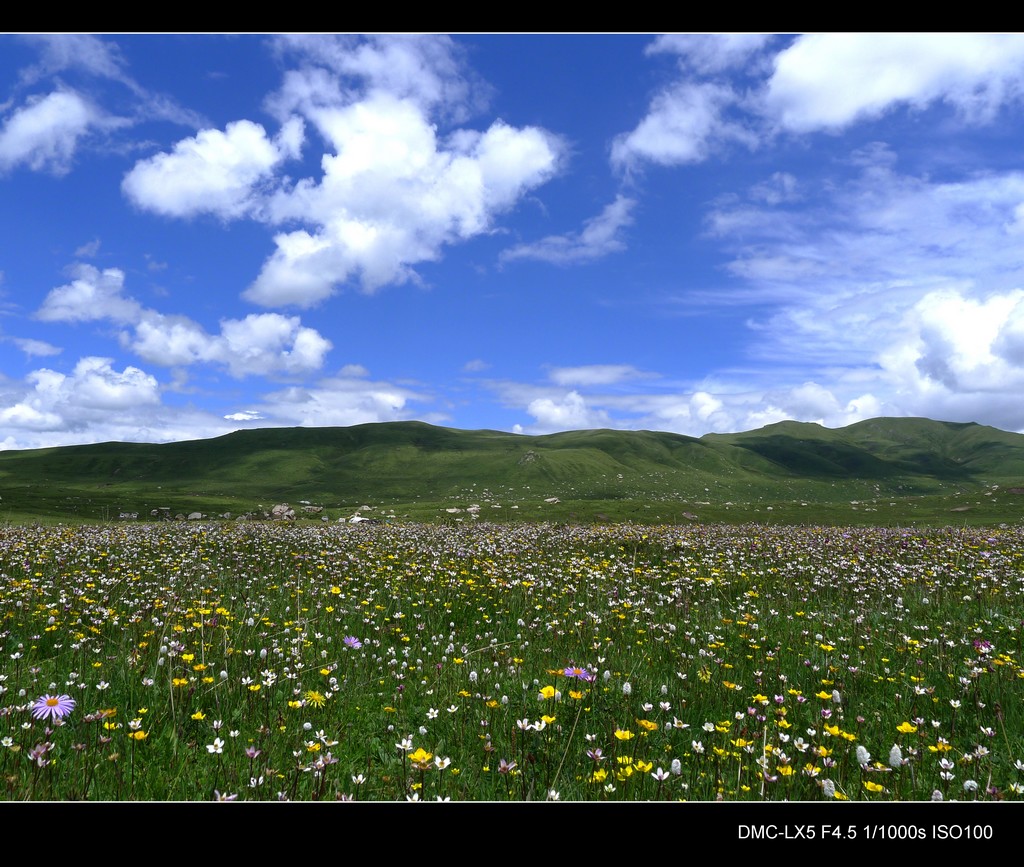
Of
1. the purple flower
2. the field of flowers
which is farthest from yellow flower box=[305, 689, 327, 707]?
the purple flower

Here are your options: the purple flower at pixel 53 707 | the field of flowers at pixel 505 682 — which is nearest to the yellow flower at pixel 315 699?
the field of flowers at pixel 505 682

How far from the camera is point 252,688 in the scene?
5.62 m

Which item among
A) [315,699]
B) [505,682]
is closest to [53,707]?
[315,699]

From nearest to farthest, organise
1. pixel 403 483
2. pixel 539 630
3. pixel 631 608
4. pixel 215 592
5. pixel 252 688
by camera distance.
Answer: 1. pixel 252 688
2. pixel 539 630
3. pixel 631 608
4. pixel 215 592
5. pixel 403 483

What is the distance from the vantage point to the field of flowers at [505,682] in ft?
14.1

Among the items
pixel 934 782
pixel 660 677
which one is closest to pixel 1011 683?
pixel 934 782

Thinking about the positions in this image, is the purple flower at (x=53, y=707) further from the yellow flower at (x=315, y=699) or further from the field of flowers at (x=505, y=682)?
the yellow flower at (x=315, y=699)

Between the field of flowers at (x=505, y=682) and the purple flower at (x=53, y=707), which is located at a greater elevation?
the purple flower at (x=53, y=707)

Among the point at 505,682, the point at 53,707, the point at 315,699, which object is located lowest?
the point at 505,682

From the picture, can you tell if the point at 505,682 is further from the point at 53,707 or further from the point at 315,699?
the point at 53,707

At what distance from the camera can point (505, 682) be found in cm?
633
